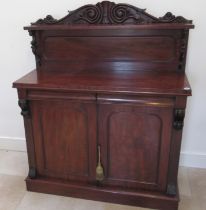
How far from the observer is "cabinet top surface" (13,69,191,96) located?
136 cm

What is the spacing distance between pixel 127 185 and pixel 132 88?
2.31 feet

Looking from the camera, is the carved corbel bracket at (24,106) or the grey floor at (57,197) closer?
the carved corbel bracket at (24,106)

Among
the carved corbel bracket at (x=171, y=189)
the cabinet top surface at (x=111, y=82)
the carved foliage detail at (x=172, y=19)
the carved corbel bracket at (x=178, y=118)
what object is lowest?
the carved corbel bracket at (x=171, y=189)

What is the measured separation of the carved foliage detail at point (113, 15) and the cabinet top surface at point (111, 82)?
340 mm

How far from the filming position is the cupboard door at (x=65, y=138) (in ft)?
5.04

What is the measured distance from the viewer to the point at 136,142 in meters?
1.53

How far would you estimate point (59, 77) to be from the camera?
→ 162 centimetres

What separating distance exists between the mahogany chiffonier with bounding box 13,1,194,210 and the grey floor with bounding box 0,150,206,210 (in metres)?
0.06

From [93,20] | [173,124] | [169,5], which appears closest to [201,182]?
[173,124]

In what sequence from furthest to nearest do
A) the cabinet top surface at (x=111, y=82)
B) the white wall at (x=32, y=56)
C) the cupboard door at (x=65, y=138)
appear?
the white wall at (x=32, y=56), the cupboard door at (x=65, y=138), the cabinet top surface at (x=111, y=82)

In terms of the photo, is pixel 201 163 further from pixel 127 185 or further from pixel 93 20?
pixel 93 20

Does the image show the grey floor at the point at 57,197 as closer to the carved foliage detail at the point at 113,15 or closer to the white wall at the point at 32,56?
the white wall at the point at 32,56

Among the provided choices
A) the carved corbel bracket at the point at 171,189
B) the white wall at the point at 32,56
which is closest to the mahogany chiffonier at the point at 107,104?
the carved corbel bracket at the point at 171,189

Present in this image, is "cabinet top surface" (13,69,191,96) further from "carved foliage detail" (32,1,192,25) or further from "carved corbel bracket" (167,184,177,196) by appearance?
"carved corbel bracket" (167,184,177,196)
